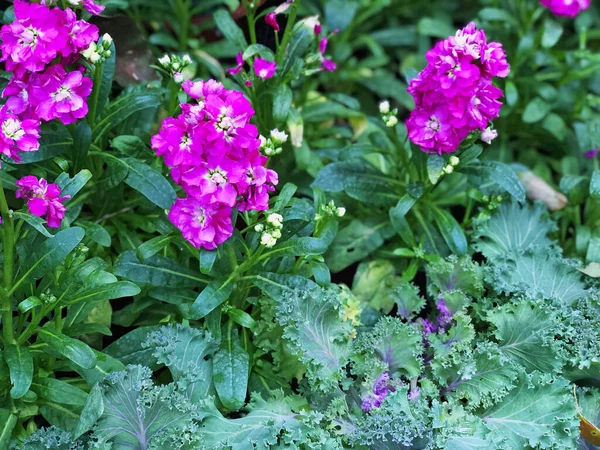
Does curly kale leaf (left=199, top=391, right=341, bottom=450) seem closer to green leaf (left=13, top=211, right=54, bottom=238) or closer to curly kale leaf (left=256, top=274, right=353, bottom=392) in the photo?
curly kale leaf (left=256, top=274, right=353, bottom=392)

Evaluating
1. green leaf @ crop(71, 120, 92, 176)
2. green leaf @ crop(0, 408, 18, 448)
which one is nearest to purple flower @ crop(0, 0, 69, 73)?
green leaf @ crop(71, 120, 92, 176)

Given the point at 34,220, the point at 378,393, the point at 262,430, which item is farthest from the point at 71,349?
the point at 378,393

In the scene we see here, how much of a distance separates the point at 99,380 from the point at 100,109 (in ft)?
3.16

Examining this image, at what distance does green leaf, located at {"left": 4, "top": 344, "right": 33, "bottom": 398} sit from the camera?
1.96m

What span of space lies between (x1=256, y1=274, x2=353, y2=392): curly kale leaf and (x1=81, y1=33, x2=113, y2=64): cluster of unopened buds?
90cm

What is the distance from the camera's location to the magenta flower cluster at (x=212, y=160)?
6.57 ft

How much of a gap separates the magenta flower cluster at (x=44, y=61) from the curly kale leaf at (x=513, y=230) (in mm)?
1630

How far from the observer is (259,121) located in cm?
274

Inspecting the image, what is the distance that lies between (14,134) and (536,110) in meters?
2.39

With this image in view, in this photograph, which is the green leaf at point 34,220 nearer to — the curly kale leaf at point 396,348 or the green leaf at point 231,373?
the green leaf at point 231,373

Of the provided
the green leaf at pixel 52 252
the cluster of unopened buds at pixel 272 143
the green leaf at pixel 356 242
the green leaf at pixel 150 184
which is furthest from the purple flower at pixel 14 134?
the green leaf at pixel 356 242

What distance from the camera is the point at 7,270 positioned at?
6.70 ft

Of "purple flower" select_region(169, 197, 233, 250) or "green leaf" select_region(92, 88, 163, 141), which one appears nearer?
"purple flower" select_region(169, 197, 233, 250)

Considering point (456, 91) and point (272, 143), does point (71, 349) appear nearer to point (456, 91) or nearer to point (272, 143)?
point (272, 143)
